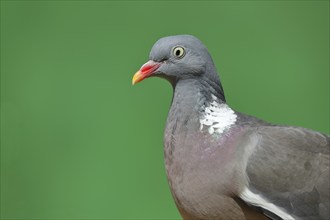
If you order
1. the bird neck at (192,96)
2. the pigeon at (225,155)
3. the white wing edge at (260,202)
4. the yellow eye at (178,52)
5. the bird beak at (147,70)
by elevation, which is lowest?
the white wing edge at (260,202)

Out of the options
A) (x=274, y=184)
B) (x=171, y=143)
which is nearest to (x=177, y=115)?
(x=171, y=143)

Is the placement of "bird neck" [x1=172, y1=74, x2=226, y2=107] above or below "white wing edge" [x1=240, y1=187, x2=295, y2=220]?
above

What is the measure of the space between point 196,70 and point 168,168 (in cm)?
42

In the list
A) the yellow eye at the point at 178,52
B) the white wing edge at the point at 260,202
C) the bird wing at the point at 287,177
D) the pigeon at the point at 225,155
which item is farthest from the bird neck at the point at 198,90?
the white wing edge at the point at 260,202

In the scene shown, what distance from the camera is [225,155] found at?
2506 mm

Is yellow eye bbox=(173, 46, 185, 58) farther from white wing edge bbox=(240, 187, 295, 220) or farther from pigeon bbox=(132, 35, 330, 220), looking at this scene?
white wing edge bbox=(240, 187, 295, 220)

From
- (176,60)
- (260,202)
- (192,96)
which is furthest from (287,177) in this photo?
(176,60)

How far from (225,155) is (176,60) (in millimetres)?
460

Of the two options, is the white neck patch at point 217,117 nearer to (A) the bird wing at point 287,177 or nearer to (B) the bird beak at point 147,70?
(A) the bird wing at point 287,177

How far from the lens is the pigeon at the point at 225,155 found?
247cm

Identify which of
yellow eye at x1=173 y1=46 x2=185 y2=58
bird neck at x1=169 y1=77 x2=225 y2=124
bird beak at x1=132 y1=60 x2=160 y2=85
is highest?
yellow eye at x1=173 y1=46 x2=185 y2=58

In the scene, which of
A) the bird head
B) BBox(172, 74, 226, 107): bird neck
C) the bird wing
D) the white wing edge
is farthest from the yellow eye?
the white wing edge

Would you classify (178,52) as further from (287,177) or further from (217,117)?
(287,177)

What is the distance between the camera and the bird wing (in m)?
2.46
